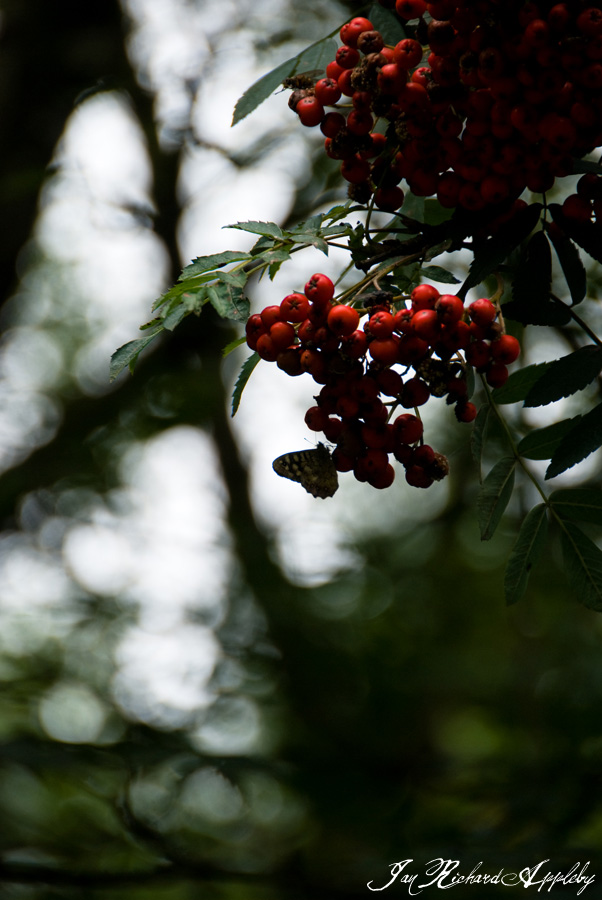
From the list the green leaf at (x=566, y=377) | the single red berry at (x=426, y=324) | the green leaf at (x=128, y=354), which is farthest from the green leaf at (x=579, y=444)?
the green leaf at (x=128, y=354)

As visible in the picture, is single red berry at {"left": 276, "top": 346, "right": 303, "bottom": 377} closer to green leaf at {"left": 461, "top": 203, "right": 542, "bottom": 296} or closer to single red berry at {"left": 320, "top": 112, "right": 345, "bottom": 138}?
green leaf at {"left": 461, "top": 203, "right": 542, "bottom": 296}

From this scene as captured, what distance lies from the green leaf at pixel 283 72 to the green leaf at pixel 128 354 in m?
0.45

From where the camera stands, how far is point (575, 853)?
2.06 m

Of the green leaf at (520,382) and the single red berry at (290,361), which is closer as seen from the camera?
the single red berry at (290,361)

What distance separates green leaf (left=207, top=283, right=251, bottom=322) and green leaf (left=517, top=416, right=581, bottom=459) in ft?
1.95

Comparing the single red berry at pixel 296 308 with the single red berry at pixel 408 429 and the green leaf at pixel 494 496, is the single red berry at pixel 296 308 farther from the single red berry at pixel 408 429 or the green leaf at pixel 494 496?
the green leaf at pixel 494 496

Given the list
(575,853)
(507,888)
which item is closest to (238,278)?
(575,853)

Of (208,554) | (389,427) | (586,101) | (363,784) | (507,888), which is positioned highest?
(208,554)

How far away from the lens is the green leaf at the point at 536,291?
1.10m

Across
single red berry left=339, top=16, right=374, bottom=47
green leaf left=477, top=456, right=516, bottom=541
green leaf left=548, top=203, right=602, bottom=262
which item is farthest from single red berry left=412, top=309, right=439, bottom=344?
single red berry left=339, top=16, right=374, bottom=47

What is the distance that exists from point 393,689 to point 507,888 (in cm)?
206

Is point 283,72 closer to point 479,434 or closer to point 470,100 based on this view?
point 470,100

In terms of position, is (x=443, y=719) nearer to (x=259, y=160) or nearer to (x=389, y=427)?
(x=259, y=160)

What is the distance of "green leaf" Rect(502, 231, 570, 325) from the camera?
1104 mm
